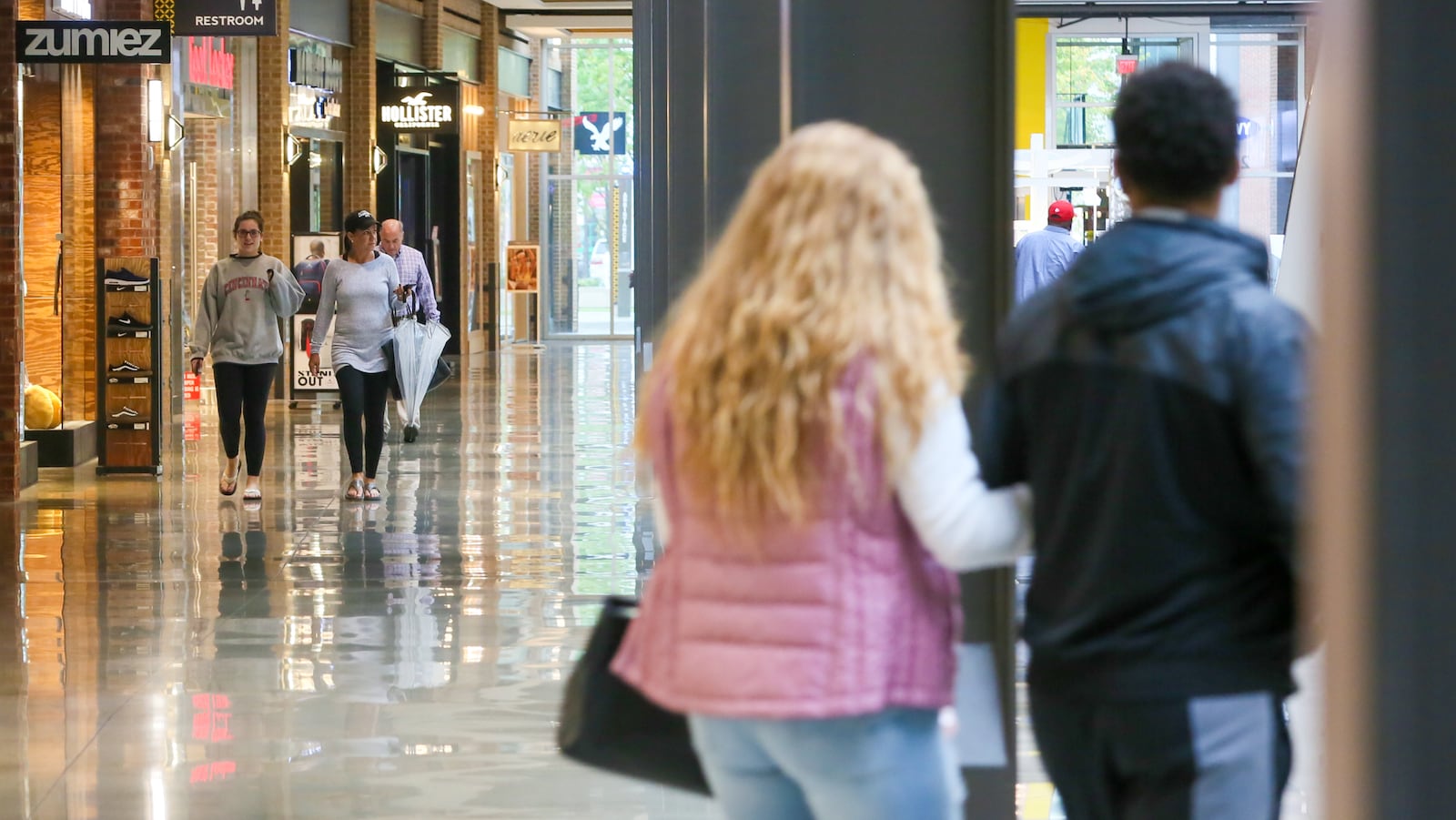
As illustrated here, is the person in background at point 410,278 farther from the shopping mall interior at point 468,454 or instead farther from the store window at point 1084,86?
the store window at point 1084,86

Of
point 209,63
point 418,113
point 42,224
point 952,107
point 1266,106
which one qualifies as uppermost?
point 1266,106

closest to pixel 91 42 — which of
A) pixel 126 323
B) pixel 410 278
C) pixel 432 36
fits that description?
pixel 126 323

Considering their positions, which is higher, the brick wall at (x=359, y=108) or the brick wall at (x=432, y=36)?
the brick wall at (x=432, y=36)

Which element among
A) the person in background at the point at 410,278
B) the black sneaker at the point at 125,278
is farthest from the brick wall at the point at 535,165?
the black sneaker at the point at 125,278

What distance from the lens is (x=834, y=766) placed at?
91.8 inches

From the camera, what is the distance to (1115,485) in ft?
7.23

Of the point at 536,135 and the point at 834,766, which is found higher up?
the point at 536,135

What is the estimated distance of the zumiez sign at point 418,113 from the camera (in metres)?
28.2

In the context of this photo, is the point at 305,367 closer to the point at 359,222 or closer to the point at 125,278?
the point at 125,278

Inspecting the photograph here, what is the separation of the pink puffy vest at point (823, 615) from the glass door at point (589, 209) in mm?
37037

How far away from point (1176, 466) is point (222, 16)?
15915 mm

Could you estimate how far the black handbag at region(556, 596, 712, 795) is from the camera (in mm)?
2555

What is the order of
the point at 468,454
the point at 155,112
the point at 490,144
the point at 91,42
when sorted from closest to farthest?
the point at 91,42 → the point at 468,454 → the point at 155,112 → the point at 490,144

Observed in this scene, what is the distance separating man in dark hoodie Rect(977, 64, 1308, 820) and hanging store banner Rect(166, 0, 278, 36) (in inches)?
611
